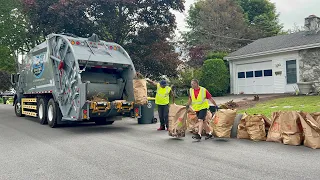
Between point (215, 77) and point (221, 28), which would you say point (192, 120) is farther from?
point (221, 28)

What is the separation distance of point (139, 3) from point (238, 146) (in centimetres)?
1108

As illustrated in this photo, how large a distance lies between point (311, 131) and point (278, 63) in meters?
13.7

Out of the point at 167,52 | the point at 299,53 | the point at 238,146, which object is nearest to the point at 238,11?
the point at 299,53

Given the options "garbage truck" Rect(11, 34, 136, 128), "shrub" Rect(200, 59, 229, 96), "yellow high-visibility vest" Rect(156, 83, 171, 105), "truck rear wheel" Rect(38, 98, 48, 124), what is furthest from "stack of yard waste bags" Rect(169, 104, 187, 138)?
"shrub" Rect(200, 59, 229, 96)

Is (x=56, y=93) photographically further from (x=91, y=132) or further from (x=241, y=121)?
(x=241, y=121)

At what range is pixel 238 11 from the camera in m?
39.3

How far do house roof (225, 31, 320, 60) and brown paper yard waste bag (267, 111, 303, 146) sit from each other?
1193cm

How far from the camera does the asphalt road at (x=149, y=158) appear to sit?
498cm

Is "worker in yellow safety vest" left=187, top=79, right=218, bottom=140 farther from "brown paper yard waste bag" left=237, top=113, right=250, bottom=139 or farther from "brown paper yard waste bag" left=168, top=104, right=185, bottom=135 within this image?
"brown paper yard waste bag" left=237, top=113, right=250, bottom=139

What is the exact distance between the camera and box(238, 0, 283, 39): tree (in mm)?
39531

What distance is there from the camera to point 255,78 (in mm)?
21031

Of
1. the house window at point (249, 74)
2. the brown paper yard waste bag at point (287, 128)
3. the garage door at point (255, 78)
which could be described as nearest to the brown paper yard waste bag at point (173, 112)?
the brown paper yard waste bag at point (287, 128)

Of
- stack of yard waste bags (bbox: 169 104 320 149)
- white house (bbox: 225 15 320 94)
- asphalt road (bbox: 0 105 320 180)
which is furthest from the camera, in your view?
white house (bbox: 225 15 320 94)

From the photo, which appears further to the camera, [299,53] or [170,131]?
[299,53]
